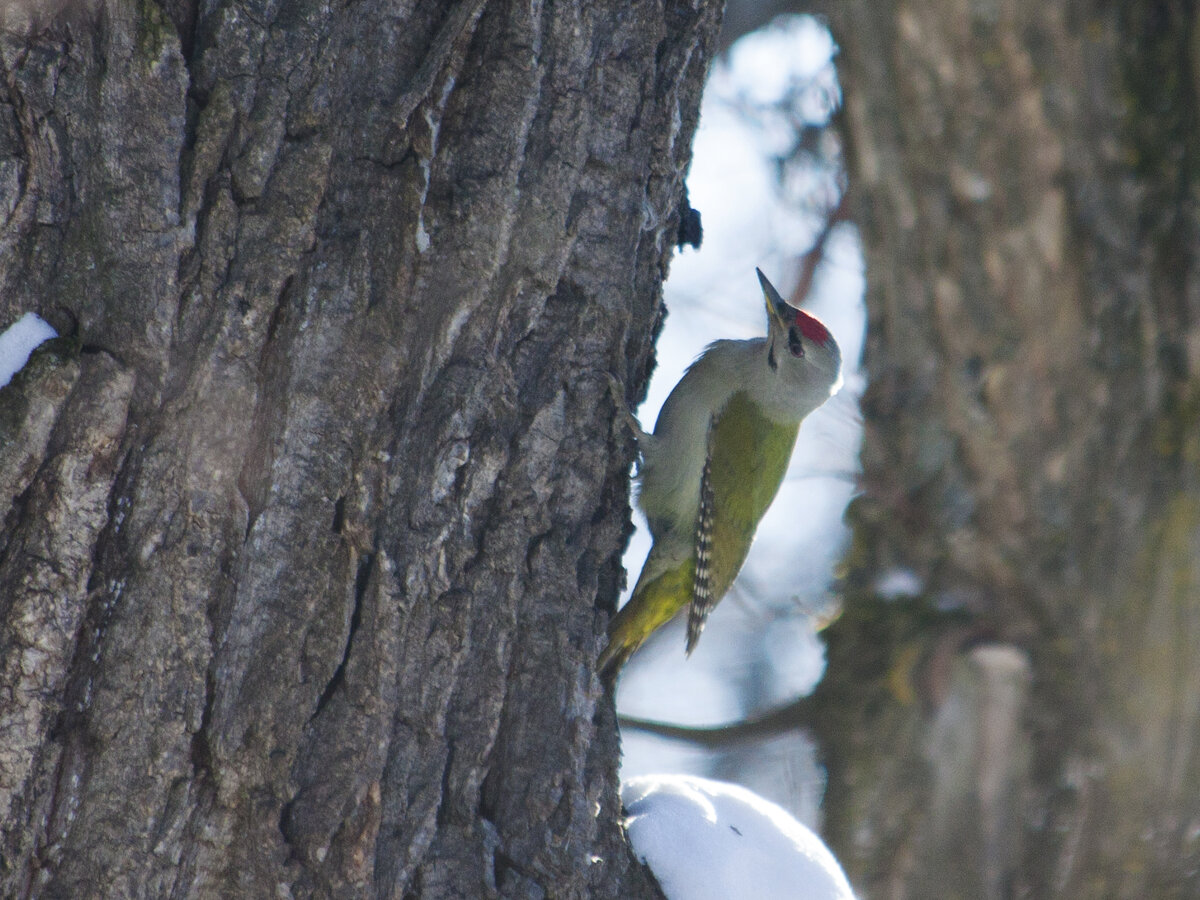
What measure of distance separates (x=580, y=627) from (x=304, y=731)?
0.60m

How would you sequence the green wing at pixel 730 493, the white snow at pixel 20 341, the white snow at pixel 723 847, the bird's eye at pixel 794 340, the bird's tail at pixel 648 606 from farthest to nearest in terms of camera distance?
the bird's eye at pixel 794 340 → the green wing at pixel 730 493 → the bird's tail at pixel 648 606 → the white snow at pixel 723 847 → the white snow at pixel 20 341

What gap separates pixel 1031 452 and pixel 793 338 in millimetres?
1094

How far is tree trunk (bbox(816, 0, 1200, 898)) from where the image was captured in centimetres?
420

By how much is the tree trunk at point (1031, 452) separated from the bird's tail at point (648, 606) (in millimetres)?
1042

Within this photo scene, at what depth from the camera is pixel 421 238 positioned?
1.92m

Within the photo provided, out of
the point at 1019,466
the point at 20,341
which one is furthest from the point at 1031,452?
the point at 20,341

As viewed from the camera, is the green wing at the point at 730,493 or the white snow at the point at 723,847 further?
the green wing at the point at 730,493

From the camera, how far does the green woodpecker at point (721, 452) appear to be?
13.7 ft

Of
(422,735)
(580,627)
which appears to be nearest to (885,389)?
(580,627)

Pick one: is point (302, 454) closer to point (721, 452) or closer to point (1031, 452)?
point (721, 452)

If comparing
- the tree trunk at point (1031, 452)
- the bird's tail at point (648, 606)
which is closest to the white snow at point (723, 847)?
the bird's tail at point (648, 606)

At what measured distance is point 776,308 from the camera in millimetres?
4543

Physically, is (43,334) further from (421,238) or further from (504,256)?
(504,256)

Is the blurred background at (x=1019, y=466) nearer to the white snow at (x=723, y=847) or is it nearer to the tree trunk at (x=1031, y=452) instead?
the tree trunk at (x=1031, y=452)
